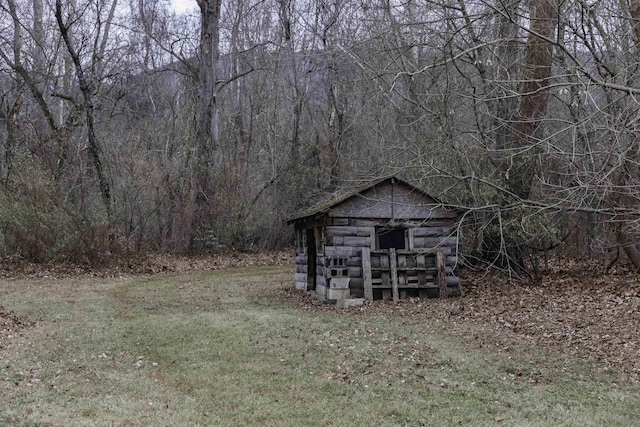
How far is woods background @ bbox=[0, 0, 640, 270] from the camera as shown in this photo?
45.3ft

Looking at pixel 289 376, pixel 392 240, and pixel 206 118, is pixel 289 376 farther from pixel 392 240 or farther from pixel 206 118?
pixel 206 118

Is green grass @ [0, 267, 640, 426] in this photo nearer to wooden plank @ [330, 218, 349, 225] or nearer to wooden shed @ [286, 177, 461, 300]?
wooden shed @ [286, 177, 461, 300]

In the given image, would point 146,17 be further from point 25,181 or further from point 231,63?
point 25,181

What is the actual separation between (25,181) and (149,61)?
589 inches

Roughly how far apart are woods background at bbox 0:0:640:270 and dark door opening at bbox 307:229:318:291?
2692 millimetres

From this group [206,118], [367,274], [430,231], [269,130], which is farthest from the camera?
[269,130]

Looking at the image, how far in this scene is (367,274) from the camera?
13.3 meters

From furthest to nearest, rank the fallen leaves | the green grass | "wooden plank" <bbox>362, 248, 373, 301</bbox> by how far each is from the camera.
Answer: "wooden plank" <bbox>362, 248, 373, 301</bbox> < the fallen leaves < the green grass

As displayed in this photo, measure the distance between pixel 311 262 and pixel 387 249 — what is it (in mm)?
2640

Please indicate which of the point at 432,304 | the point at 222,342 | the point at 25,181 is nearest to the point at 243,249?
the point at 25,181

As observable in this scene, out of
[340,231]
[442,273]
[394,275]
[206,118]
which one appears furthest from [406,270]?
[206,118]

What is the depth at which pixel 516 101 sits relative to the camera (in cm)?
1541

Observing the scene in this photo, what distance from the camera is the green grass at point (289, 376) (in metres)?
6.32

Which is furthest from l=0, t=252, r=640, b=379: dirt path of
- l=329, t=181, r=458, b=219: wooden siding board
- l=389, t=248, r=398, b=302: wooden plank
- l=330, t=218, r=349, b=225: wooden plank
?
l=329, t=181, r=458, b=219: wooden siding board
